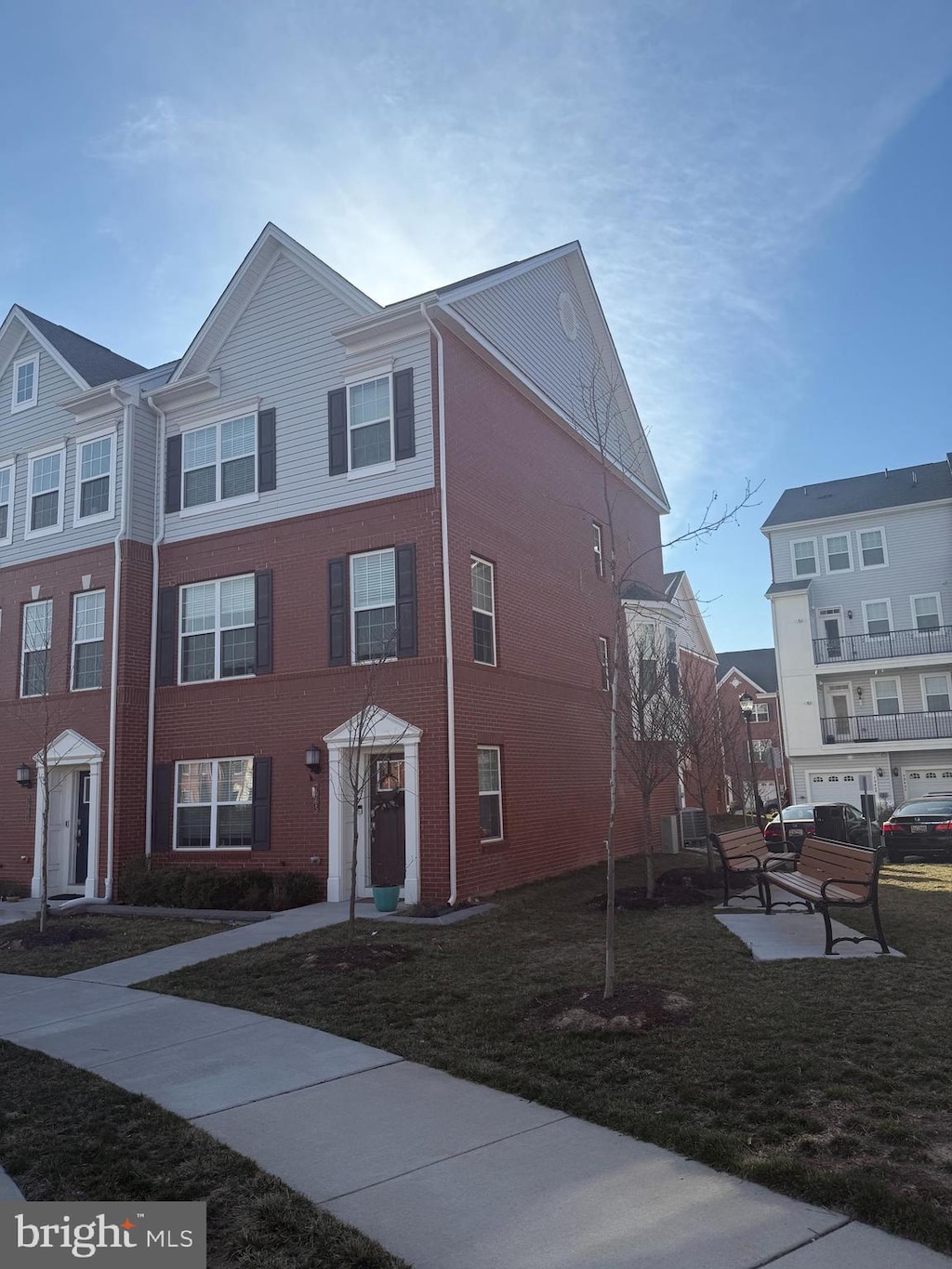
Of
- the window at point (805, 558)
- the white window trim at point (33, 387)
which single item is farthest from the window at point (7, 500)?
the window at point (805, 558)

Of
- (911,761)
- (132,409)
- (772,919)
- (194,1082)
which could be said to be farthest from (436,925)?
(911,761)

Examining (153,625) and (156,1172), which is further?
(153,625)

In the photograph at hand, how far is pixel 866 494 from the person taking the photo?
36750 millimetres

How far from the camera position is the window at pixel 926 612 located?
1350 inches

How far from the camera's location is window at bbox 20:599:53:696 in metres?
19.7

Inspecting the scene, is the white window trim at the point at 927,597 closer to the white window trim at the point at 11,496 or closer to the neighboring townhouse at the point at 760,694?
the neighboring townhouse at the point at 760,694

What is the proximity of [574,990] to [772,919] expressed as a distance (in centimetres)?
446

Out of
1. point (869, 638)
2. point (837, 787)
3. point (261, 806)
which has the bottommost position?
point (837, 787)

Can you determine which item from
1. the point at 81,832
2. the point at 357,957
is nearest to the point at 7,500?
the point at 81,832

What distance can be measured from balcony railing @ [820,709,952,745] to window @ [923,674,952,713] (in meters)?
0.53

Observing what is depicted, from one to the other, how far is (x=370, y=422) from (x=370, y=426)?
0.07m

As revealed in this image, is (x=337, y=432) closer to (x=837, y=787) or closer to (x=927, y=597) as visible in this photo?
(x=837, y=787)

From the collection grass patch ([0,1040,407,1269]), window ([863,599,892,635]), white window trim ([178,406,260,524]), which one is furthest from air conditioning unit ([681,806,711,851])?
grass patch ([0,1040,407,1269])

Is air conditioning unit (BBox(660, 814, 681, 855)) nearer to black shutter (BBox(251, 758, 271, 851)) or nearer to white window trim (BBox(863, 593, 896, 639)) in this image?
black shutter (BBox(251, 758, 271, 851))
